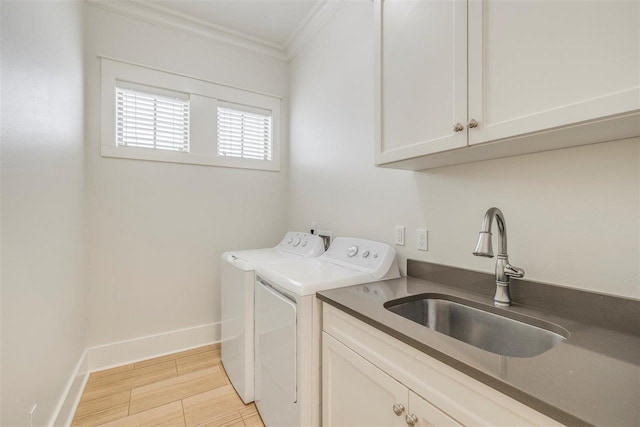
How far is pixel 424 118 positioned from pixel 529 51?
0.38 m

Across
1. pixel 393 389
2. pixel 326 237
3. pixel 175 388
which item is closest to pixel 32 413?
pixel 175 388

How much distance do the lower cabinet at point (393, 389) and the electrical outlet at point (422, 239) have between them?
2.05ft

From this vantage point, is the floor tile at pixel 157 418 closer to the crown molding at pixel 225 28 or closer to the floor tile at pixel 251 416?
the floor tile at pixel 251 416

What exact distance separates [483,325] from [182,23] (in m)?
3.02

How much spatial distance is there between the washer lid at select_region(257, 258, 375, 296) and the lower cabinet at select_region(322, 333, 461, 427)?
0.73ft

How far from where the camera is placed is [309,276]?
1433 mm

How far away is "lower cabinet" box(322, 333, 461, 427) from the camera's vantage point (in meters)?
0.83

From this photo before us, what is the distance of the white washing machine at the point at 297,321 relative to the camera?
1272mm

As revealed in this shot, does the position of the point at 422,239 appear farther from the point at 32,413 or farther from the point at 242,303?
the point at 32,413

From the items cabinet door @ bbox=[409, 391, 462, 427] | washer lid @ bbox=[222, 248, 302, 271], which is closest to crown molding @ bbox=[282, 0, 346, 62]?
washer lid @ bbox=[222, 248, 302, 271]

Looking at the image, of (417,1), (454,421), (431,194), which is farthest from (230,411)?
(417,1)

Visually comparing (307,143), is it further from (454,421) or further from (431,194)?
(454,421)

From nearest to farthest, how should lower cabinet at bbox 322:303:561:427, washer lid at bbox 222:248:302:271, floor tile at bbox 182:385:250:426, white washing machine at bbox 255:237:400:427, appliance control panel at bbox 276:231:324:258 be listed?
lower cabinet at bbox 322:303:561:427
white washing machine at bbox 255:237:400:427
floor tile at bbox 182:385:250:426
washer lid at bbox 222:248:302:271
appliance control panel at bbox 276:231:324:258

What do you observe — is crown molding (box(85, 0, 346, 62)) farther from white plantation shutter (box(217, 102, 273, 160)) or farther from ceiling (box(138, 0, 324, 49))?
white plantation shutter (box(217, 102, 273, 160))
